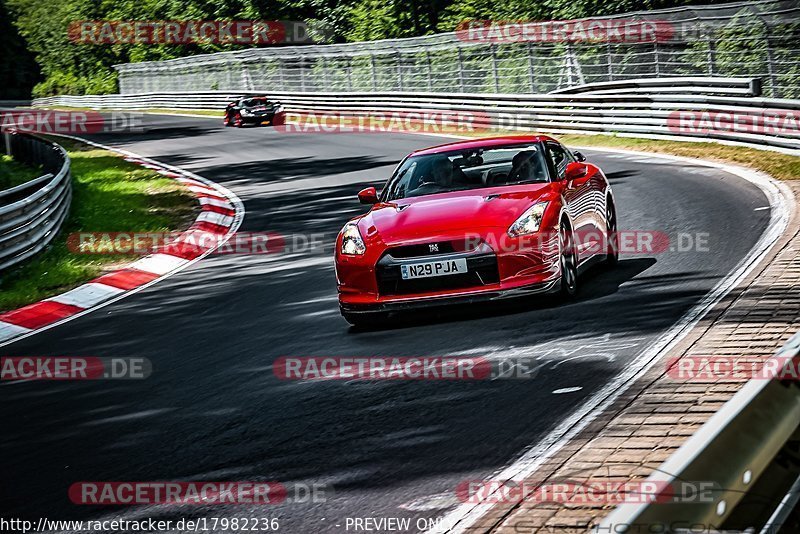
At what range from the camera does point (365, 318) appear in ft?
28.4

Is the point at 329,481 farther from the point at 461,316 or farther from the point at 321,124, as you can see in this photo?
the point at 321,124

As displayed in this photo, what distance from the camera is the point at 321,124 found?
38875 millimetres

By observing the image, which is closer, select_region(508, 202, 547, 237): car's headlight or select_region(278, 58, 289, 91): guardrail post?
select_region(508, 202, 547, 237): car's headlight

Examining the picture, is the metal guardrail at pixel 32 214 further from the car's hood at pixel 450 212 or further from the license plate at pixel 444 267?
the license plate at pixel 444 267

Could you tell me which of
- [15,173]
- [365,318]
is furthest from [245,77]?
[365,318]

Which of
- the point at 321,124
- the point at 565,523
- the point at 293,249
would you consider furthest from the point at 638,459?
the point at 321,124

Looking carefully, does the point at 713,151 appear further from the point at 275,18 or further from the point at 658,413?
the point at 275,18

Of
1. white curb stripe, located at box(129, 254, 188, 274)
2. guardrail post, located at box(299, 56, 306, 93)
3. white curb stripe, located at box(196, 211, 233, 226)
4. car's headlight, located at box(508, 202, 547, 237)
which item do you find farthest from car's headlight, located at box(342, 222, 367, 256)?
guardrail post, located at box(299, 56, 306, 93)

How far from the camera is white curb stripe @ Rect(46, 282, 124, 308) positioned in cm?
1255

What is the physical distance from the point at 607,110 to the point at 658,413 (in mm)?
20241

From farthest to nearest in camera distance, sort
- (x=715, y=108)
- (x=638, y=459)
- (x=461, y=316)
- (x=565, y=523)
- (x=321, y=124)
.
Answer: (x=321, y=124) < (x=715, y=108) < (x=461, y=316) < (x=638, y=459) < (x=565, y=523)

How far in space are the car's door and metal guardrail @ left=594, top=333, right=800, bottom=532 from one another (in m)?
5.88

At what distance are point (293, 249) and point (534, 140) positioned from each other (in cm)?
490

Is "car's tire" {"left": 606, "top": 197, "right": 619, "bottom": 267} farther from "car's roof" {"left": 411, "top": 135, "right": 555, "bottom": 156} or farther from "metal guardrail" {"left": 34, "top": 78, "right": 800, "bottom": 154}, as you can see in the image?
"metal guardrail" {"left": 34, "top": 78, "right": 800, "bottom": 154}
